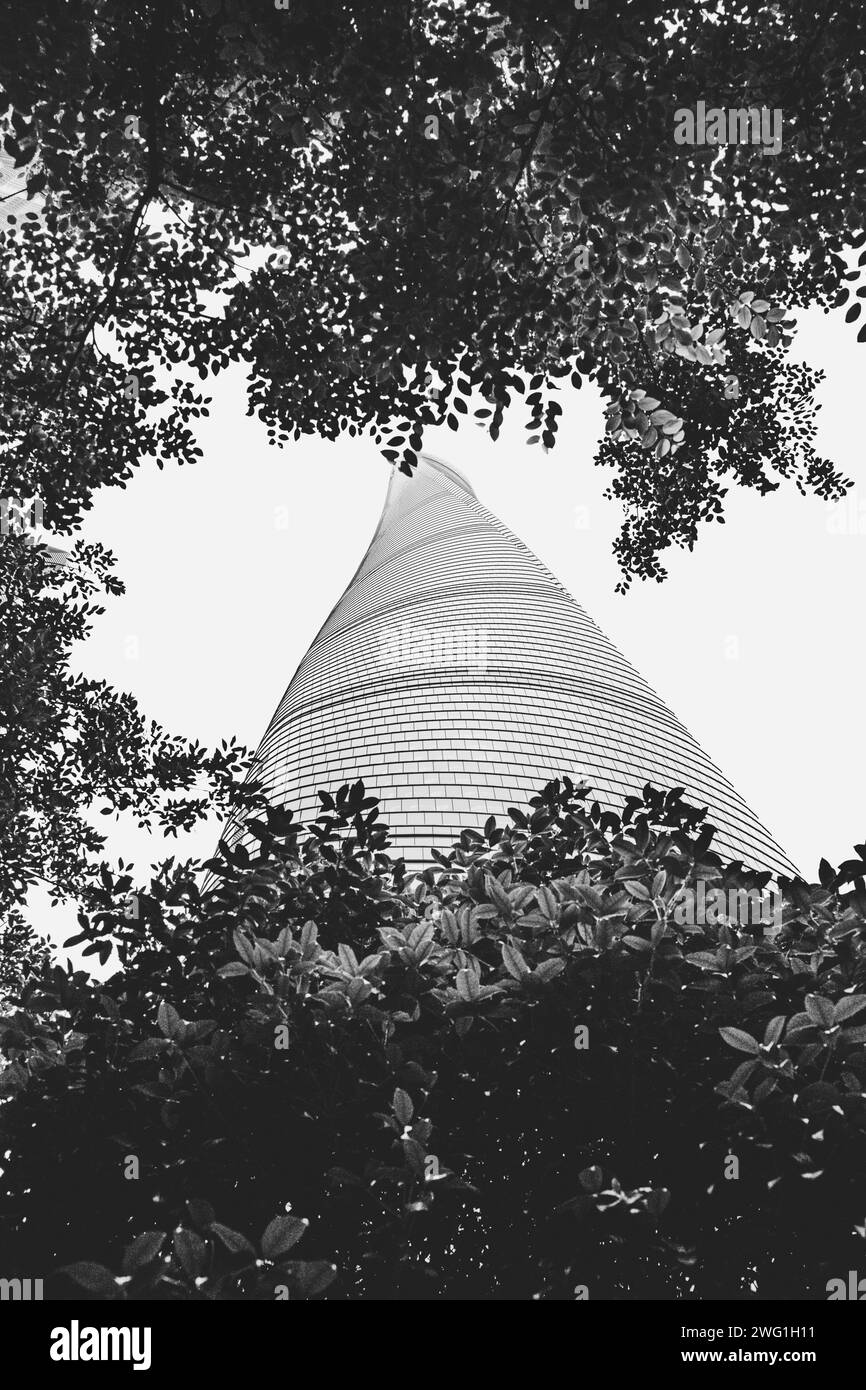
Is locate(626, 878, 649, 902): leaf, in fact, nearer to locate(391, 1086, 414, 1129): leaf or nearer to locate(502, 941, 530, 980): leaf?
locate(502, 941, 530, 980): leaf

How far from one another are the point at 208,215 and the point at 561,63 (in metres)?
3.32

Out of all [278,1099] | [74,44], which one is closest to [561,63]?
[74,44]

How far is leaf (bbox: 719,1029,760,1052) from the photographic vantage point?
12.3ft

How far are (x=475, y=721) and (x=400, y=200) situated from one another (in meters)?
27.6

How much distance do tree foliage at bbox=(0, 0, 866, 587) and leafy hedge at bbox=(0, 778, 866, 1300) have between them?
3.61m

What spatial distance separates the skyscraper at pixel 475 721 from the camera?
104 ft

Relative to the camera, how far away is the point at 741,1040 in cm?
376

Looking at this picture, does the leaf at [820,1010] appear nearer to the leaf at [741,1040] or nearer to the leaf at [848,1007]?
the leaf at [848,1007]

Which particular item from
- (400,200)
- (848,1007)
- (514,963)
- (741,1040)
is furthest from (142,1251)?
(400,200)

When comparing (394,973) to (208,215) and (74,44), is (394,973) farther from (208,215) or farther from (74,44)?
(208,215)

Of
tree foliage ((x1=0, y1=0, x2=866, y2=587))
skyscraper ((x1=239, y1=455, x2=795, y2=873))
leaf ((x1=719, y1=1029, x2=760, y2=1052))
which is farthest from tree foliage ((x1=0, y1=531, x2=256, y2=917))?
skyscraper ((x1=239, y1=455, x2=795, y2=873))

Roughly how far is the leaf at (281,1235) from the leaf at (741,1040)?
1.80 meters

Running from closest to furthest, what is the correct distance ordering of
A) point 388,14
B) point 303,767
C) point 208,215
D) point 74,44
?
point 74,44, point 388,14, point 208,215, point 303,767

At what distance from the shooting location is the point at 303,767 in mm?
33125
